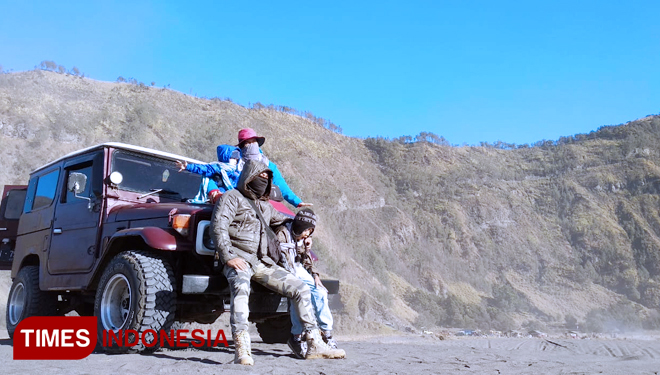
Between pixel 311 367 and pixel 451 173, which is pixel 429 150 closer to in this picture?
pixel 451 173

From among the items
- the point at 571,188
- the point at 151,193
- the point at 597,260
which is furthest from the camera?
the point at 571,188

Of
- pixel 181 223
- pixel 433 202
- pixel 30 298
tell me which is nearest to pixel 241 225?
pixel 181 223

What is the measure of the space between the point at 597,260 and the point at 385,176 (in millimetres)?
14560

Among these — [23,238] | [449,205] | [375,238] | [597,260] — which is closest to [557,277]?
[597,260]

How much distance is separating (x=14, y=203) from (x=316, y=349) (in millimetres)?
5975

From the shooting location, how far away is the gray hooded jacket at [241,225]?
4707 millimetres

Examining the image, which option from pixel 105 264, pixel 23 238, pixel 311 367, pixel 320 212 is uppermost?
pixel 320 212

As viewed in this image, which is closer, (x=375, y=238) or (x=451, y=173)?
(x=375, y=238)

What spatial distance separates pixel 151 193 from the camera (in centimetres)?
638

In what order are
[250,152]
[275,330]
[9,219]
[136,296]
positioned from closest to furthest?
[136,296], [250,152], [275,330], [9,219]

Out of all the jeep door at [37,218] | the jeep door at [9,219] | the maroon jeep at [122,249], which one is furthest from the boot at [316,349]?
the jeep door at [9,219]

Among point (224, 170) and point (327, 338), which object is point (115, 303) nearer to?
point (224, 170)

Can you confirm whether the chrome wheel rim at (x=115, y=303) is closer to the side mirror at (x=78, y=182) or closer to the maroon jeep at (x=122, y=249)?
the maroon jeep at (x=122, y=249)

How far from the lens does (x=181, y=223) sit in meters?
5.16
